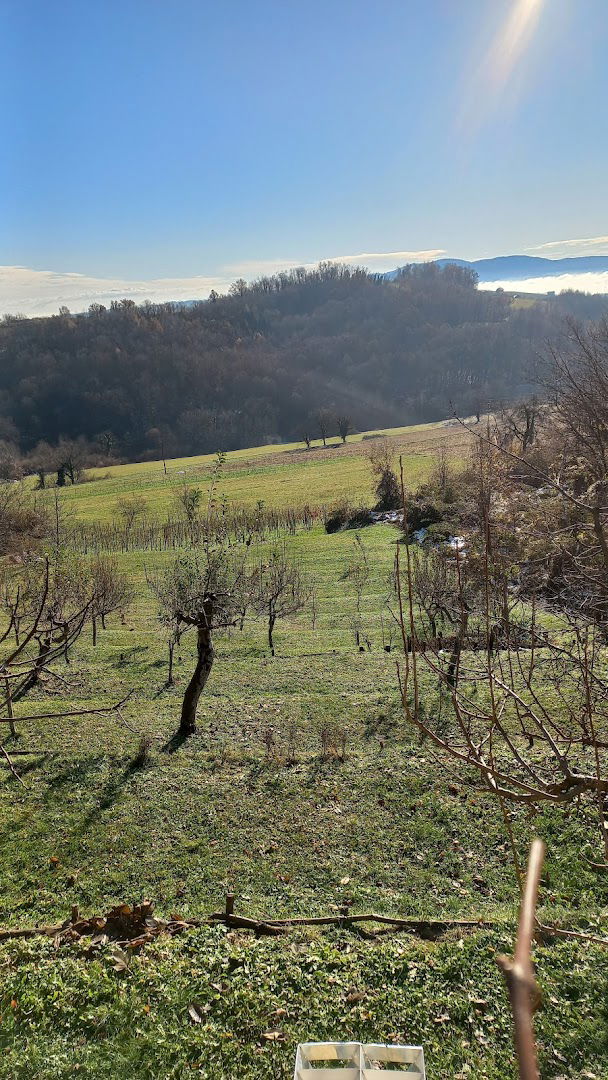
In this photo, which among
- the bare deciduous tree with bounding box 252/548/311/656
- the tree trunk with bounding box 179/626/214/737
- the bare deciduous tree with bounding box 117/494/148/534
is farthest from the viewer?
the bare deciduous tree with bounding box 117/494/148/534

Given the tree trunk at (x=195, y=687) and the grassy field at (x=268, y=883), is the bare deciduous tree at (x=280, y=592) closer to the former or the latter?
the grassy field at (x=268, y=883)

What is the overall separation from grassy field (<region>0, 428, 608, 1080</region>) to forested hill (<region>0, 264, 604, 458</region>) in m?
93.3

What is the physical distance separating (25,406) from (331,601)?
4225 inches

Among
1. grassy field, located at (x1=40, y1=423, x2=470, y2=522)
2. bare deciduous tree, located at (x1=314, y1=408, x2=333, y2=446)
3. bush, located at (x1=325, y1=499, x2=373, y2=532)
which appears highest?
bare deciduous tree, located at (x1=314, y1=408, x2=333, y2=446)

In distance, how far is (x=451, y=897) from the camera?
24.5ft

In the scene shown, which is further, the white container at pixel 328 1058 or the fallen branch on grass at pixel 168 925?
the fallen branch on grass at pixel 168 925

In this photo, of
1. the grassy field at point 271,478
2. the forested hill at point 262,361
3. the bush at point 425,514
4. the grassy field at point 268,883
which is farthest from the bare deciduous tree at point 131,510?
the forested hill at point 262,361

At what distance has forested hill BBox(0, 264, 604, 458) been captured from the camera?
11975 centimetres

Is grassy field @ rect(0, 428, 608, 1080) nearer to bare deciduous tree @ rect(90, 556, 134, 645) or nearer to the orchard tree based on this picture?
the orchard tree

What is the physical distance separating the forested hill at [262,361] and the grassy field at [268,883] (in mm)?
93300

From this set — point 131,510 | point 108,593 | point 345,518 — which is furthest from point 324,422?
point 108,593

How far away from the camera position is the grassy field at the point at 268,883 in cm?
518

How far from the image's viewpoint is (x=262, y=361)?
465ft

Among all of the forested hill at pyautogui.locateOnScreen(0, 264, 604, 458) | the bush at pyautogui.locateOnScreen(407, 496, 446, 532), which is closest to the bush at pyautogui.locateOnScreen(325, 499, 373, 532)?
the bush at pyautogui.locateOnScreen(407, 496, 446, 532)
